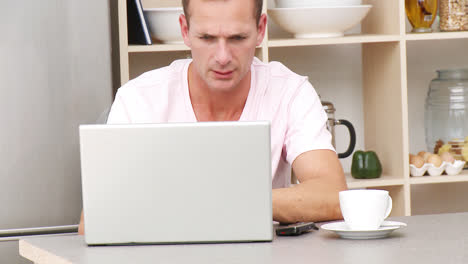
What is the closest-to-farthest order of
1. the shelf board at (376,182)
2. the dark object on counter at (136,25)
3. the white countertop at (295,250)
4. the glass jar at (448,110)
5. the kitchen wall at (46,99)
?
the white countertop at (295,250) < the kitchen wall at (46,99) < the dark object on counter at (136,25) < the shelf board at (376,182) < the glass jar at (448,110)

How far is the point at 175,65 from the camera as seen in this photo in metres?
1.83

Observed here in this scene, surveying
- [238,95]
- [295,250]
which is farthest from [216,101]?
[295,250]

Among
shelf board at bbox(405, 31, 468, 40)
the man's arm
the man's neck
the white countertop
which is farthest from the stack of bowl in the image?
the white countertop

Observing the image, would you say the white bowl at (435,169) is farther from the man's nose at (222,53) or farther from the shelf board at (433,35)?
the man's nose at (222,53)

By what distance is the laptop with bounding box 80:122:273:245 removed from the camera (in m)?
1.11

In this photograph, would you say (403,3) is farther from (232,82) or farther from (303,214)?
(303,214)

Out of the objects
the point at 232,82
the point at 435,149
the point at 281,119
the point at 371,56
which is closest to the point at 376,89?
the point at 371,56

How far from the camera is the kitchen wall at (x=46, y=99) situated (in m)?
2.16

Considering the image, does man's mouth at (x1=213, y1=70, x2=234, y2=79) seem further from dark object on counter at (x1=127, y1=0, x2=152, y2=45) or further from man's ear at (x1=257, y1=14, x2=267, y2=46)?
dark object on counter at (x1=127, y1=0, x2=152, y2=45)

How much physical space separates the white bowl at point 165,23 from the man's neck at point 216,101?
2.30ft

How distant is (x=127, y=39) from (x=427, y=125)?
3.78ft

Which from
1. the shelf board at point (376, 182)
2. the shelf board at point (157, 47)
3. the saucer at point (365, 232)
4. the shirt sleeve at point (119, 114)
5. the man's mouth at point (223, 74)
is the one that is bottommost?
the shelf board at point (376, 182)

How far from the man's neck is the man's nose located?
0.20 meters

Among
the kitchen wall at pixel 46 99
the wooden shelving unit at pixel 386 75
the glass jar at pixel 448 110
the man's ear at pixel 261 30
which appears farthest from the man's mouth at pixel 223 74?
the glass jar at pixel 448 110
